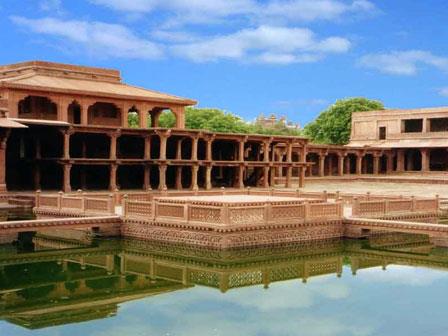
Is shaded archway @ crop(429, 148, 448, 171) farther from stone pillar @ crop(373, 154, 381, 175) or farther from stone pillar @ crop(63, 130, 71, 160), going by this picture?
stone pillar @ crop(63, 130, 71, 160)

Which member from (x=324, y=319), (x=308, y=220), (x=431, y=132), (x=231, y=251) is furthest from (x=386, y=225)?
(x=431, y=132)

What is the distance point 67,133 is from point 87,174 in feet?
18.5

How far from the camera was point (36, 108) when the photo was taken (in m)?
42.8

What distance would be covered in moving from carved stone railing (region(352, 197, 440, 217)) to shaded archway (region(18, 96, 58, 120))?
24.5 m

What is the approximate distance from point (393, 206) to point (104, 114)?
2637cm

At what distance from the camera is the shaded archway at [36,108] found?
42.5m

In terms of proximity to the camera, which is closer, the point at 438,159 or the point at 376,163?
the point at 376,163

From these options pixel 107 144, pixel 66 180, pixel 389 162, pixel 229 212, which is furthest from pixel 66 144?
pixel 389 162

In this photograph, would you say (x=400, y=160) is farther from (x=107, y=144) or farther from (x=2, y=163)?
(x=2, y=163)

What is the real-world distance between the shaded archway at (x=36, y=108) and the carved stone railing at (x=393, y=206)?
2454 centimetres

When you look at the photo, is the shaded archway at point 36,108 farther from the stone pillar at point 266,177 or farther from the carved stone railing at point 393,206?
the carved stone railing at point 393,206

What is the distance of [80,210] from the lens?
25000 mm

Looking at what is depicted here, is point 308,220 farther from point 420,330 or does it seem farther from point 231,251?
point 420,330

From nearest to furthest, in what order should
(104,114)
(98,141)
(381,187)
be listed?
(98,141) → (104,114) → (381,187)
